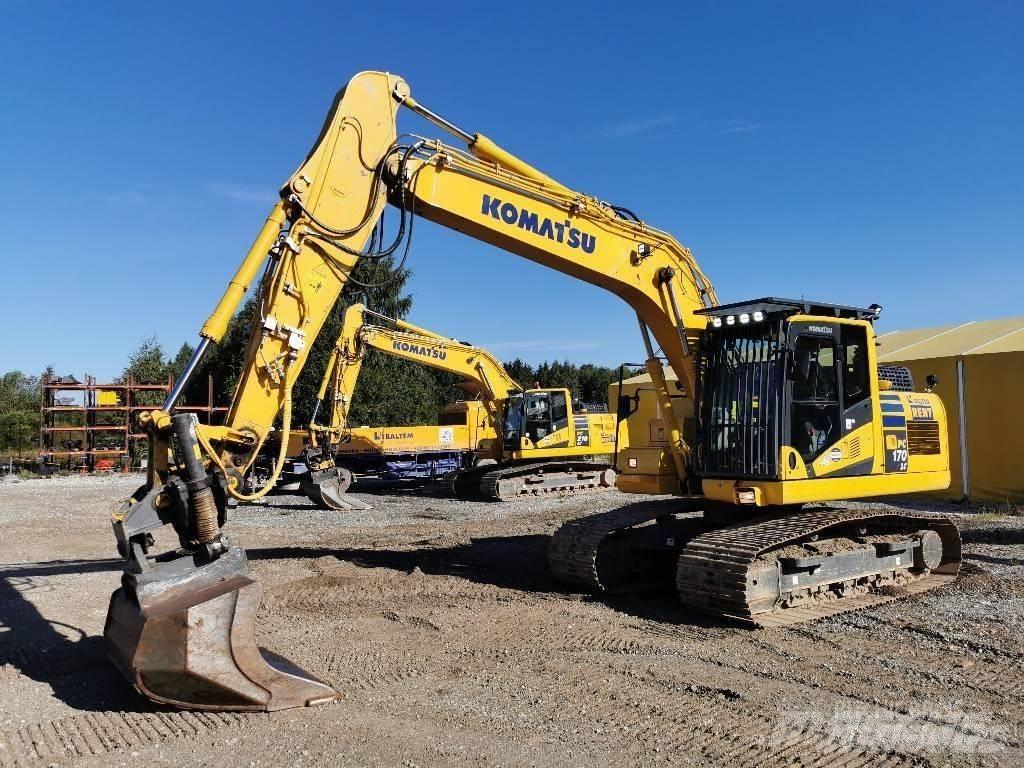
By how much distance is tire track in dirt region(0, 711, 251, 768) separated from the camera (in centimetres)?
439

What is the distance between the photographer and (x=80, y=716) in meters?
4.93

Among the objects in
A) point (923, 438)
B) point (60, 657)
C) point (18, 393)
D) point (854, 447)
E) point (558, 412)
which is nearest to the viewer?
point (60, 657)

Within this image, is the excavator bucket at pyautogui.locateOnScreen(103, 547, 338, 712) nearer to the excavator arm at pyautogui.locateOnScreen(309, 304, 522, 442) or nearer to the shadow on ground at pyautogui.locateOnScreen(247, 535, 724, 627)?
the shadow on ground at pyautogui.locateOnScreen(247, 535, 724, 627)

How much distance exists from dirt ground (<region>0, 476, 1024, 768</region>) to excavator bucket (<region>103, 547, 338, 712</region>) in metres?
0.13

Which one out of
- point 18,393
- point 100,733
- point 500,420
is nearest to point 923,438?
point 100,733

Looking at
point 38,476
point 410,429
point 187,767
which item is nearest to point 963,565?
point 187,767

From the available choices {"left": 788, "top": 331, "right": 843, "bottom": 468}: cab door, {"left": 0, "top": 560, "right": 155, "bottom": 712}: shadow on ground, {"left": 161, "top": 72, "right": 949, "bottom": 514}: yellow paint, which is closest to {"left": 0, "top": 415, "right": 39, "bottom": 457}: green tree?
{"left": 0, "top": 560, "right": 155, "bottom": 712}: shadow on ground

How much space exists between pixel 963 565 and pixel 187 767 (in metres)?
8.93

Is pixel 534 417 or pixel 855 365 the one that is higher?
pixel 855 365

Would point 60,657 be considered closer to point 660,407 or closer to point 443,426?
point 660,407

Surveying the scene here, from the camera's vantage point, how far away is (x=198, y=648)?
489 centimetres

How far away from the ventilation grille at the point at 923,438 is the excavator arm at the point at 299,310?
7.96ft

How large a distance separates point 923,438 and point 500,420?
1262 cm

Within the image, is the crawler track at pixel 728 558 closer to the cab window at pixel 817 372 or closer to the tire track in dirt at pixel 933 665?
the tire track in dirt at pixel 933 665
